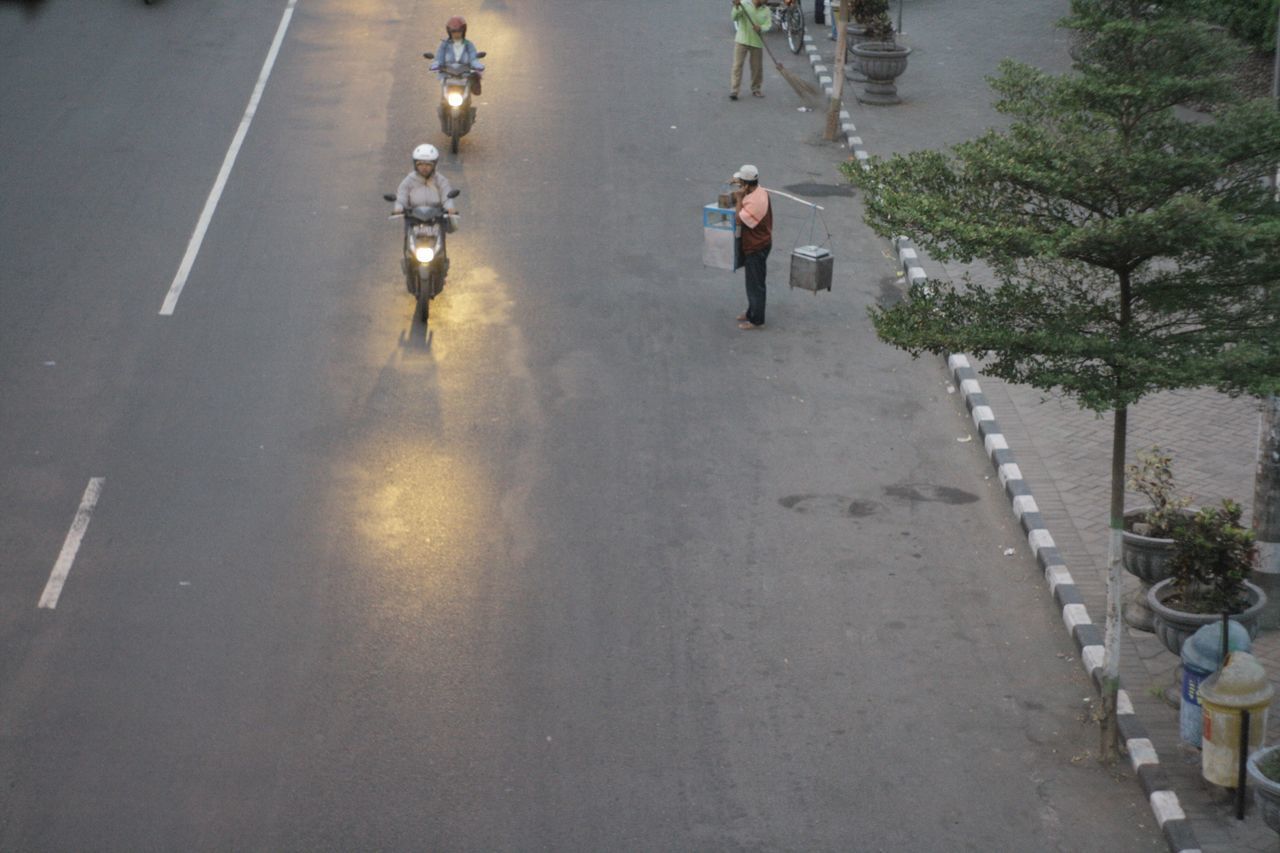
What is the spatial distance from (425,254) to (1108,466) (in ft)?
25.8

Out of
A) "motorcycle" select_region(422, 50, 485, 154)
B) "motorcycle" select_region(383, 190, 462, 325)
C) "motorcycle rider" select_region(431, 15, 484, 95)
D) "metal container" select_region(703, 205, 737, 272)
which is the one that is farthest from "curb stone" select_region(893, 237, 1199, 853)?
"motorcycle rider" select_region(431, 15, 484, 95)

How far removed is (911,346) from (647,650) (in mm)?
3254

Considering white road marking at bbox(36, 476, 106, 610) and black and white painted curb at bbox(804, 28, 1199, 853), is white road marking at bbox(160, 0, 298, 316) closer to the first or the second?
white road marking at bbox(36, 476, 106, 610)

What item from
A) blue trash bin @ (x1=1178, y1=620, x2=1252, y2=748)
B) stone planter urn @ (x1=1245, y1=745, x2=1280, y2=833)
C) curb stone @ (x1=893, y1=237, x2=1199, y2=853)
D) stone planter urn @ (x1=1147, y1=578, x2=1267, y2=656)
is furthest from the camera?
stone planter urn @ (x1=1147, y1=578, x2=1267, y2=656)

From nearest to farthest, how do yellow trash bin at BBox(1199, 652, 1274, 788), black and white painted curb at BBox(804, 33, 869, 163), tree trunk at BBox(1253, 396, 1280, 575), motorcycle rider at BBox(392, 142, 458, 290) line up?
yellow trash bin at BBox(1199, 652, 1274, 788), tree trunk at BBox(1253, 396, 1280, 575), motorcycle rider at BBox(392, 142, 458, 290), black and white painted curb at BBox(804, 33, 869, 163)

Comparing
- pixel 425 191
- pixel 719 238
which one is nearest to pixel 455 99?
pixel 425 191

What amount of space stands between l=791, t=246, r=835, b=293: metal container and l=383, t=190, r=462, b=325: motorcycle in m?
4.09

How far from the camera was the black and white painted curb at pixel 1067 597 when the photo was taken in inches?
387

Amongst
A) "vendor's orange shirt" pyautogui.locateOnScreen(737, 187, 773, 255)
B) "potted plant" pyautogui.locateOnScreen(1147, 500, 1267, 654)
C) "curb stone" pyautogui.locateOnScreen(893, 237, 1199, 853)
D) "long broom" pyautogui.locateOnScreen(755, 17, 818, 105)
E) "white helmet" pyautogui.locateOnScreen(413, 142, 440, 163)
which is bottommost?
"curb stone" pyautogui.locateOnScreen(893, 237, 1199, 853)

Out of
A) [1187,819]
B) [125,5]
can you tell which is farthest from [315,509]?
[125,5]

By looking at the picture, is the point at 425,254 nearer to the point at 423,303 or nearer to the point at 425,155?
the point at 423,303

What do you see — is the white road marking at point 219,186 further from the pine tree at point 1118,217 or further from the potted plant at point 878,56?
the pine tree at point 1118,217

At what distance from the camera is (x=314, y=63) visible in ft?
89.7

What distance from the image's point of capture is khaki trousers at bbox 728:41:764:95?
85.3 ft
